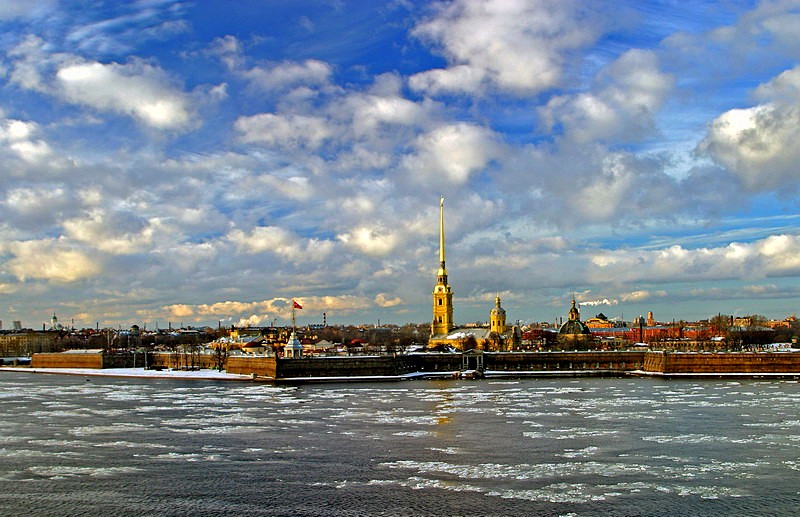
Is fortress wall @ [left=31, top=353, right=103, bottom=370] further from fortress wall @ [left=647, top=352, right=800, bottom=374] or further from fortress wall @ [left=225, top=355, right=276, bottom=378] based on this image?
fortress wall @ [left=647, top=352, right=800, bottom=374]

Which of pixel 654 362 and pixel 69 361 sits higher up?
pixel 654 362

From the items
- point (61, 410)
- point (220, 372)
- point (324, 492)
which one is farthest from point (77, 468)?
point (220, 372)

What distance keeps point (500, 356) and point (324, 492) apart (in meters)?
60.7

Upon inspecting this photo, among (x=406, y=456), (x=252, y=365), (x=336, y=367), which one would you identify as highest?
(x=252, y=365)

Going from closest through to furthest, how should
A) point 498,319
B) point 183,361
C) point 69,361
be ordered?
point 183,361 → point 69,361 → point 498,319

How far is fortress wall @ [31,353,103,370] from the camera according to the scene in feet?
332

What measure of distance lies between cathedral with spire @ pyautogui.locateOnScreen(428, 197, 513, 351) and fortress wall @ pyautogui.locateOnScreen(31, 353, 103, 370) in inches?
1721

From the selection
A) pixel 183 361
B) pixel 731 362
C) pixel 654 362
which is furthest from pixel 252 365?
pixel 731 362

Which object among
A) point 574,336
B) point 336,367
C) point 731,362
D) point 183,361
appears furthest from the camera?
point 574,336

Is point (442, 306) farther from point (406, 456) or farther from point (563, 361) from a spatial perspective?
point (406, 456)

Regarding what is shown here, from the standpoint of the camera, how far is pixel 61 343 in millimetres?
152625

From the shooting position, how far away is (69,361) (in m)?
105

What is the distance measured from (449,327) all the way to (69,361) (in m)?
52.6

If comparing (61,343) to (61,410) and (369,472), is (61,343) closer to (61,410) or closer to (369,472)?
(61,410)
